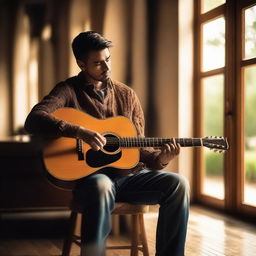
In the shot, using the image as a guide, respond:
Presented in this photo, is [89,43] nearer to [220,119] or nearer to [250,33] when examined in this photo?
[250,33]

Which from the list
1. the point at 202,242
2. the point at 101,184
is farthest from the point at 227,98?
the point at 101,184

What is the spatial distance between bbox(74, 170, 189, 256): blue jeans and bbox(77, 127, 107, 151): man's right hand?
136 mm

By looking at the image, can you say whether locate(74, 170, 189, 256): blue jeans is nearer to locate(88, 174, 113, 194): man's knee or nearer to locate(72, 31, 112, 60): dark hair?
locate(88, 174, 113, 194): man's knee

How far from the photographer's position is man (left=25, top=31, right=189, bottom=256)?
6.18 feet

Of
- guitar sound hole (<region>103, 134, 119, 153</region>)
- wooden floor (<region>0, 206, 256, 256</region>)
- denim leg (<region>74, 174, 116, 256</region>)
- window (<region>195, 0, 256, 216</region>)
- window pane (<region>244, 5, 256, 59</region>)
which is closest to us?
denim leg (<region>74, 174, 116, 256</region>)

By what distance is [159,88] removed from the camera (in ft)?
15.5

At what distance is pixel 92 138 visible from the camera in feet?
6.54

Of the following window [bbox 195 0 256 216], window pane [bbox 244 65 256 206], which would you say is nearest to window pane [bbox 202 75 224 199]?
window [bbox 195 0 256 216]

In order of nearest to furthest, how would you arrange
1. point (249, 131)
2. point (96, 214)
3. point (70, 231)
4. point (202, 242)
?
point (96, 214)
point (70, 231)
point (202, 242)
point (249, 131)

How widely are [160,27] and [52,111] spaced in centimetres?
286

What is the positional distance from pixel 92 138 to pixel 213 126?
2.61 meters

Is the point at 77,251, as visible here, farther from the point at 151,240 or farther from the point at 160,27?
the point at 160,27

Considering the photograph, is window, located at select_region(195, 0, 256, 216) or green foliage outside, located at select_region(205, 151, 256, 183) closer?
window, located at select_region(195, 0, 256, 216)

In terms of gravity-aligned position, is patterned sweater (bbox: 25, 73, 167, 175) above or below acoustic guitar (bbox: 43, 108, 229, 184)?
above
